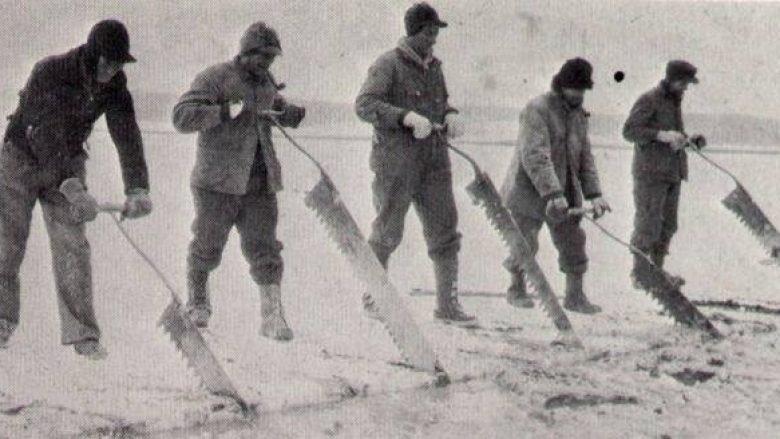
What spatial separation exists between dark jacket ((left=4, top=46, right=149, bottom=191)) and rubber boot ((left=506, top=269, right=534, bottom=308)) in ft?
8.98

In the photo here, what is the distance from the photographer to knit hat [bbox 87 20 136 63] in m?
5.12

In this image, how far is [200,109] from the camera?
580 cm

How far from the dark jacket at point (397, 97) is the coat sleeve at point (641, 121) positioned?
1.84 m

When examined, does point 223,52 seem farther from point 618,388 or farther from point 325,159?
point 325,159

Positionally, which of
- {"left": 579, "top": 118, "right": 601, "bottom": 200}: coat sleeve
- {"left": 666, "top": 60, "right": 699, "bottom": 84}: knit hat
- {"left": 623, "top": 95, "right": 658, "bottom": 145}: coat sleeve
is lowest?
{"left": 579, "top": 118, "right": 601, "bottom": 200}: coat sleeve

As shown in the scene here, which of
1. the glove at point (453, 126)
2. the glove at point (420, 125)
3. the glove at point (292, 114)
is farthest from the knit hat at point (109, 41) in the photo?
the glove at point (453, 126)

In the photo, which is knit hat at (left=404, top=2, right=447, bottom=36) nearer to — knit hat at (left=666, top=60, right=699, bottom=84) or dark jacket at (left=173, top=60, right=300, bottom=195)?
dark jacket at (left=173, top=60, right=300, bottom=195)

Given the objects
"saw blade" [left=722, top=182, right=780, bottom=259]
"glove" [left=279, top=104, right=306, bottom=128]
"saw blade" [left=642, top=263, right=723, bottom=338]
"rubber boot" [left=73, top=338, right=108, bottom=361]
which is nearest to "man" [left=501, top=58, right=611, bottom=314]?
"saw blade" [left=642, top=263, right=723, bottom=338]

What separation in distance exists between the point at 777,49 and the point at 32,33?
9675mm

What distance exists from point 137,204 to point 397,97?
6.11ft

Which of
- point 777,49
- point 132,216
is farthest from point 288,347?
point 777,49

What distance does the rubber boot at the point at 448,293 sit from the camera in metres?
6.66

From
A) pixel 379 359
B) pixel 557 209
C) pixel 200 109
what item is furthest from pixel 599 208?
pixel 200 109

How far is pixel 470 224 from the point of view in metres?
9.79
